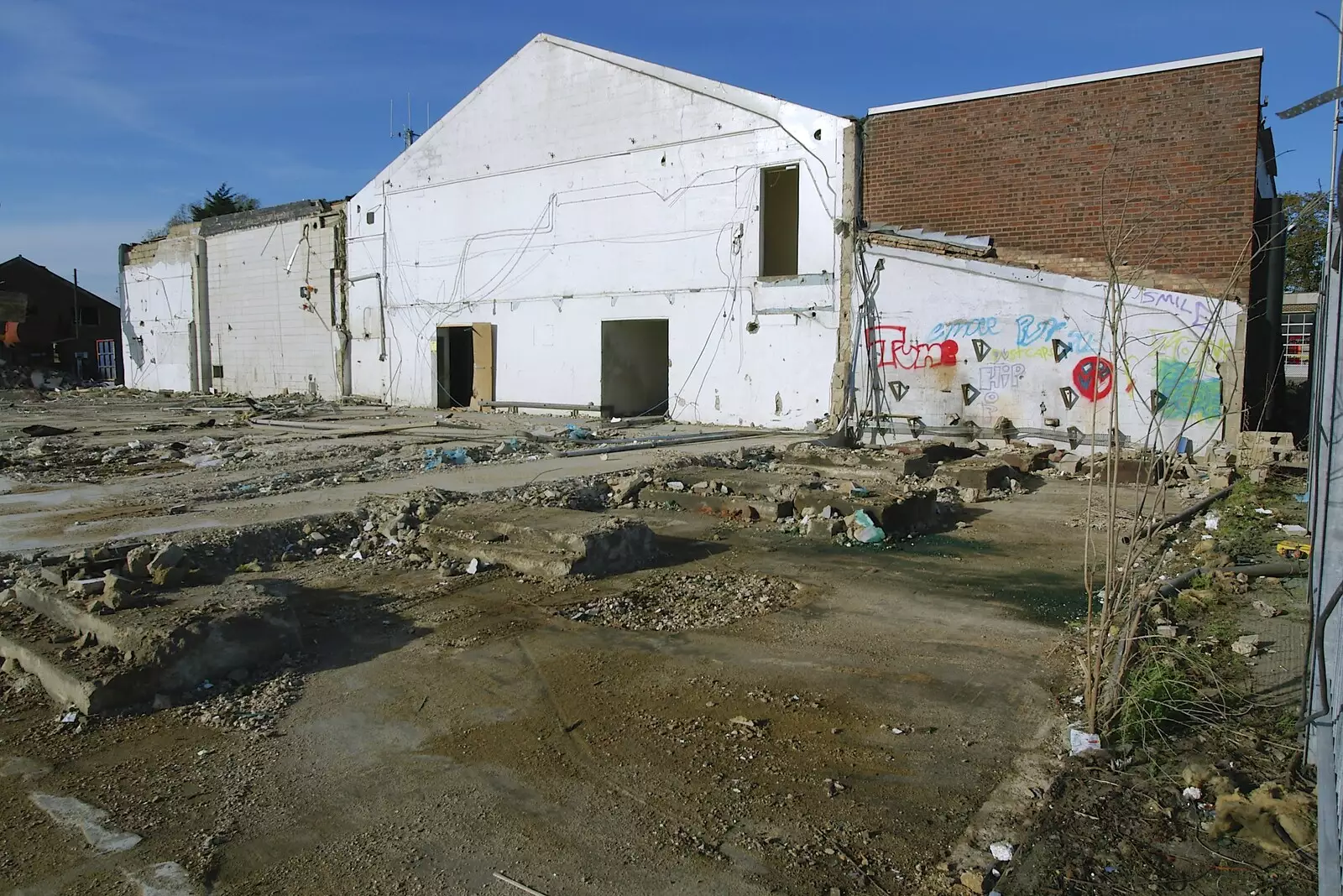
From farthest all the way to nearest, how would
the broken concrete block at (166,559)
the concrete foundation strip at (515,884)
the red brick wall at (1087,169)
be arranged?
the red brick wall at (1087,169)
the broken concrete block at (166,559)
the concrete foundation strip at (515,884)

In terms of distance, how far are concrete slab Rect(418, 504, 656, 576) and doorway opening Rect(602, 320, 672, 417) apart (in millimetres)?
11938

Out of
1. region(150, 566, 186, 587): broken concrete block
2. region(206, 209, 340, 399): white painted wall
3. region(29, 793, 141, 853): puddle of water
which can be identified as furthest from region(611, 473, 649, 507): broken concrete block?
region(206, 209, 340, 399): white painted wall

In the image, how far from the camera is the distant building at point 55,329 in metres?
41.3

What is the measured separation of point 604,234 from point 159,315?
2245 centimetres

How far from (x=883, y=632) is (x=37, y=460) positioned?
12.0 m

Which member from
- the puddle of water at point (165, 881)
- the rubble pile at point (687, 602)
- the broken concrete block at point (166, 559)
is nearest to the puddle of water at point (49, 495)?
the broken concrete block at point (166, 559)

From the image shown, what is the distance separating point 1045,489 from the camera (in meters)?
11.4

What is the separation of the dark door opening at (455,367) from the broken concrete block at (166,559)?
16854mm

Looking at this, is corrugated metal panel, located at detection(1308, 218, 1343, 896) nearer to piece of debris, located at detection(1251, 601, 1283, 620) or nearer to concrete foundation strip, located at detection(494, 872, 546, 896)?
piece of debris, located at detection(1251, 601, 1283, 620)

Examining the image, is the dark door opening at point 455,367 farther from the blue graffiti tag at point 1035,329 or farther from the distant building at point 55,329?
the distant building at point 55,329

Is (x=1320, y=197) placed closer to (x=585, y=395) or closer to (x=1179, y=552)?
(x=1179, y=552)

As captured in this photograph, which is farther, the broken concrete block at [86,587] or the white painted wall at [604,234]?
the white painted wall at [604,234]

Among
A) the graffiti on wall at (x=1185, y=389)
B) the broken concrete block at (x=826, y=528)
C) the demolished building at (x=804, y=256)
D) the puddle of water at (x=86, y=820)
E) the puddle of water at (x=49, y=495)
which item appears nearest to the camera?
the puddle of water at (x=86, y=820)

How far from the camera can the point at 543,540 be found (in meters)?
7.07
